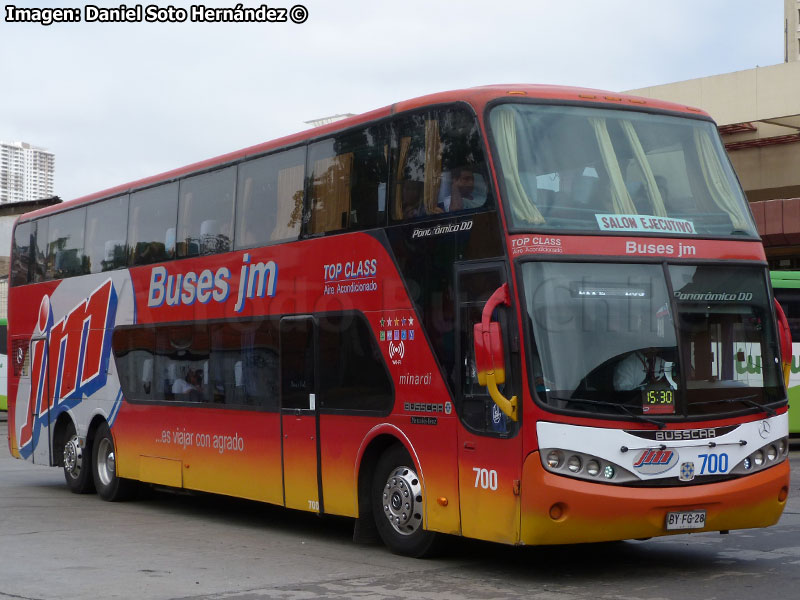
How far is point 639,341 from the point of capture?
30.2 feet

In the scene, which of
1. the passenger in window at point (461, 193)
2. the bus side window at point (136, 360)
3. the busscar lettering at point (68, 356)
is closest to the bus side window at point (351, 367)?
the passenger in window at point (461, 193)

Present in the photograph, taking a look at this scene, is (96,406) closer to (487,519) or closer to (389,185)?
(389,185)

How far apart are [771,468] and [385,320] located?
139 inches

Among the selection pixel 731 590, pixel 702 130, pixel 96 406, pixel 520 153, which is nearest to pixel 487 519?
pixel 731 590

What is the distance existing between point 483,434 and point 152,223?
24.7 ft

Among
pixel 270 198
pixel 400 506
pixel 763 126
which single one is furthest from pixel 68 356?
pixel 763 126

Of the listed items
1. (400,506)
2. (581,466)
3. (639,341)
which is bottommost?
(400,506)

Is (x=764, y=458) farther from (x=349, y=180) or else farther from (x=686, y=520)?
(x=349, y=180)

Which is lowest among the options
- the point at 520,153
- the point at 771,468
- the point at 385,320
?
the point at 771,468

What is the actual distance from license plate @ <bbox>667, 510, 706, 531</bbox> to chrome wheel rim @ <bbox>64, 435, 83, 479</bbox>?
10622 millimetres

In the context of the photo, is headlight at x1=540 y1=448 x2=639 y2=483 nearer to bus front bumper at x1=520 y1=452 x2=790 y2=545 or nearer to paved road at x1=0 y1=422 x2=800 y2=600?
bus front bumper at x1=520 y1=452 x2=790 y2=545

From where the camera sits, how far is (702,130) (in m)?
10.6

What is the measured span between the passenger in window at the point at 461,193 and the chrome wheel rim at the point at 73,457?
363 inches

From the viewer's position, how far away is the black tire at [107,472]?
16.5 m
